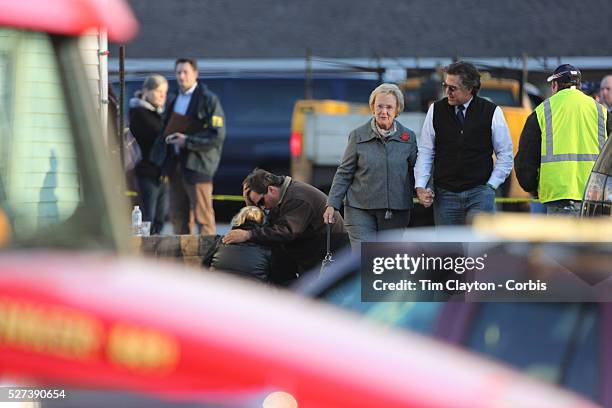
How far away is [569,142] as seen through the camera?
8.22 m

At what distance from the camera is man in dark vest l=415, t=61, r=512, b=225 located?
317 inches

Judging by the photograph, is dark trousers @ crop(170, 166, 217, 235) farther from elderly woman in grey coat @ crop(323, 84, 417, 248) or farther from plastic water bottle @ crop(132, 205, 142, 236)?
elderly woman in grey coat @ crop(323, 84, 417, 248)

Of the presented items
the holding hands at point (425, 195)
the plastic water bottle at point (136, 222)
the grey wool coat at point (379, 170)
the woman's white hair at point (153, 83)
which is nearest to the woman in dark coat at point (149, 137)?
the woman's white hair at point (153, 83)

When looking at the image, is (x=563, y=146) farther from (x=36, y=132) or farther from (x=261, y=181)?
(x=36, y=132)

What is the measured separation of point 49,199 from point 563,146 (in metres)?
6.10

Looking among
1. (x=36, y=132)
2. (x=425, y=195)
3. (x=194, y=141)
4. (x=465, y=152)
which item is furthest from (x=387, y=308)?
(x=194, y=141)

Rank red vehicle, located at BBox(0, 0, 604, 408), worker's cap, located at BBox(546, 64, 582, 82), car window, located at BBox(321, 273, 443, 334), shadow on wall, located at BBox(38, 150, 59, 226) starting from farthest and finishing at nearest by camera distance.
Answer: worker's cap, located at BBox(546, 64, 582, 82)
car window, located at BBox(321, 273, 443, 334)
shadow on wall, located at BBox(38, 150, 59, 226)
red vehicle, located at BBox(0, 0, 604, 408)

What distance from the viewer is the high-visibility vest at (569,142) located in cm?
820

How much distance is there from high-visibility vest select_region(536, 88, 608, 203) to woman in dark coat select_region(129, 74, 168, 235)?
201 inches

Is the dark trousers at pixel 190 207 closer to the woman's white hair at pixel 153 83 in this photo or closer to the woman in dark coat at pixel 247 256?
the woman's white hair at pixel 153 83

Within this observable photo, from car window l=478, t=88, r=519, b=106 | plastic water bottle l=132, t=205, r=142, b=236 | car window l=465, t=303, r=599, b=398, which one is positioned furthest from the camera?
car window l=478, t=88, r=519, b=106

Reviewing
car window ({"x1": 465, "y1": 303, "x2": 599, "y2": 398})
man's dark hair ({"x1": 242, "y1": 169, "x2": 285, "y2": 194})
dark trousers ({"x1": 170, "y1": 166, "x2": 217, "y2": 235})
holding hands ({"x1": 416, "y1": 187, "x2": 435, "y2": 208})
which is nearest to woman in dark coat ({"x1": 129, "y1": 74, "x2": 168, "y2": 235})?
dark trousers ({"x1": 170, "y1": 166, "x2": 217, "y2": 235})

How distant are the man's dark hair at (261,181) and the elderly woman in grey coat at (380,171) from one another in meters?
0.50

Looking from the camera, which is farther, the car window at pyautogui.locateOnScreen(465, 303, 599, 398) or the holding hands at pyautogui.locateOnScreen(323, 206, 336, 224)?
the holding hands at pyautogui.locateOnScreen(323, 206, 336, 224)
